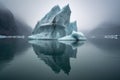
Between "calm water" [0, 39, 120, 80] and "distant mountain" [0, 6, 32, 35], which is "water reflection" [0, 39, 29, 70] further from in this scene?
"distant mountain" [0, 6, 32, 35]

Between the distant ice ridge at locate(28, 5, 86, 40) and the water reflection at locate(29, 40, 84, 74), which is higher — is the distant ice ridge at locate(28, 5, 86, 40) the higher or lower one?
the higher one

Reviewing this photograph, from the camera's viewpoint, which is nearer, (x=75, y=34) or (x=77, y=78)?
(x=77, y=78)

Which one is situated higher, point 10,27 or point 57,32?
→ point 10,27

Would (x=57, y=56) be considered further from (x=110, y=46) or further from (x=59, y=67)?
(x=110, y=46)

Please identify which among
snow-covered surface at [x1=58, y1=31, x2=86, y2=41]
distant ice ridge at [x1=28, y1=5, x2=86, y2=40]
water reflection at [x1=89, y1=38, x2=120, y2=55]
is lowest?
water reflection at [x1=89, y1=38, x2=120, y2=55]

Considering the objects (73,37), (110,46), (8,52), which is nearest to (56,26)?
(73,37)

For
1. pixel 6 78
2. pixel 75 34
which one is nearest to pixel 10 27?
pixel 75 34

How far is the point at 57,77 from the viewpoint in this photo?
346 cm

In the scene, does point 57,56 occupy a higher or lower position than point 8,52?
lower

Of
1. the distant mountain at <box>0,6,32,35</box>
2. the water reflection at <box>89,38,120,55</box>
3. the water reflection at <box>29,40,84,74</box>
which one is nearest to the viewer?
the water reflection at <box>29,40,84,74</box>

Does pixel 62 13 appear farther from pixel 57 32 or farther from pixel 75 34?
pixel 75 34

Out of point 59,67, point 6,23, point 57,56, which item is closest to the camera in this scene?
point 59,67

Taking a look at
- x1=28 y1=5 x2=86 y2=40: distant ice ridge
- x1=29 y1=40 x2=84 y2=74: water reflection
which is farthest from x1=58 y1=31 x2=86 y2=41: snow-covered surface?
x1=29 y1=40 x2=84 y2=74: water reflection

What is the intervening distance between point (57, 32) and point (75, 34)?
466 centimetres
